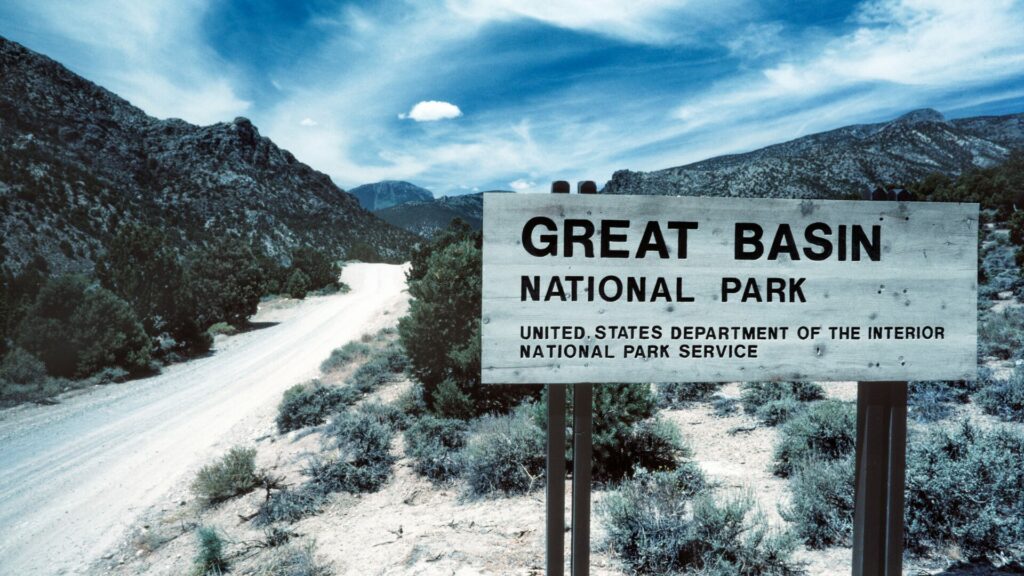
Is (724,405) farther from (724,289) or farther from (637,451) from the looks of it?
(724,289)

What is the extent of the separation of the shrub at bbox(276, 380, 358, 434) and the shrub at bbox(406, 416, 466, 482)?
9.85 ft

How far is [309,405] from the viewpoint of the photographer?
36.9ft

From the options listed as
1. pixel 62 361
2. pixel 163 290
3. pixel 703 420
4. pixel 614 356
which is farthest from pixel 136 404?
pixel 614 356

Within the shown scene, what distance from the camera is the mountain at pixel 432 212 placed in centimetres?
15238

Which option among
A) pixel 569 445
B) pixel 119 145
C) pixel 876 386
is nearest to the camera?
pixel 876 386

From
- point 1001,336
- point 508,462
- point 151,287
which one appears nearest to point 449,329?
point 508,462

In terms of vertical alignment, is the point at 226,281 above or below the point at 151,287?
above

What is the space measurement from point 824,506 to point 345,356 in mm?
14612

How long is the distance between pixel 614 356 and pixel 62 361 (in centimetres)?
1941

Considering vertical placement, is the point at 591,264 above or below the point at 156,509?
above

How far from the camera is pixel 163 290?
21.2 meters

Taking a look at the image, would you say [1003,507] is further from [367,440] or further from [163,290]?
[163,290]

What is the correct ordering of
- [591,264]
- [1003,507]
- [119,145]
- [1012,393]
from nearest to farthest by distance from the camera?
[591,264], [1003,507], [1012,393], [119,145]

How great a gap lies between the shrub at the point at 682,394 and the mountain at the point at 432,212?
456ft
